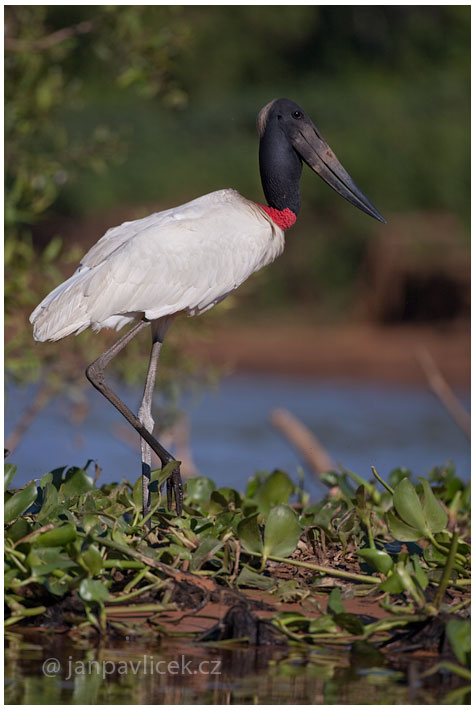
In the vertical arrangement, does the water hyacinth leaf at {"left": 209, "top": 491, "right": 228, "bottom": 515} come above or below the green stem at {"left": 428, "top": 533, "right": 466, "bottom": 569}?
above

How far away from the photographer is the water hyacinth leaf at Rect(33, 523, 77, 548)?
4035 millimetres

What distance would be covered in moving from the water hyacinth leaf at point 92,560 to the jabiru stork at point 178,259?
0.80 metres

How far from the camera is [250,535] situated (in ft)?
14.0

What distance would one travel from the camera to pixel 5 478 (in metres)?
4.47

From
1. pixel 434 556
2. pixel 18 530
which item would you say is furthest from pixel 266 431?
pixel 18 530

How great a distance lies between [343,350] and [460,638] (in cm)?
1634

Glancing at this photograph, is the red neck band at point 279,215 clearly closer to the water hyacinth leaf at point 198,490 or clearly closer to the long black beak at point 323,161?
the long black beak at point 323,161

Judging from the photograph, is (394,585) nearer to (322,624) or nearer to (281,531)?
(322,624)

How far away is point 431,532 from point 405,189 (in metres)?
17.8

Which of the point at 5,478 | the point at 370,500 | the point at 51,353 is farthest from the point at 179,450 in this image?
the point at 5,478

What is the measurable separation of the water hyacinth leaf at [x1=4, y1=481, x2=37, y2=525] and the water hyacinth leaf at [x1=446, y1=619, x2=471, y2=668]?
155 centimetres

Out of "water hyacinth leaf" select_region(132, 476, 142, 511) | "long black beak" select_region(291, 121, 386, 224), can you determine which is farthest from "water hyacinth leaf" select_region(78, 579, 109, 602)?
"long black beak" select_region(291, 121, 386, 224)

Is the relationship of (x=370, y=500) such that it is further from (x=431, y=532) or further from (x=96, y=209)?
(x=96, y=209)

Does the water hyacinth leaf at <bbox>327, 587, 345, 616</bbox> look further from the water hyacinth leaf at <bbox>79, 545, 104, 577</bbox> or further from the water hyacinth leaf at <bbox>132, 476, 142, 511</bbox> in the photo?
the water hyacinth leaf at <bbox>132, 476, 142, 511</bbox>
